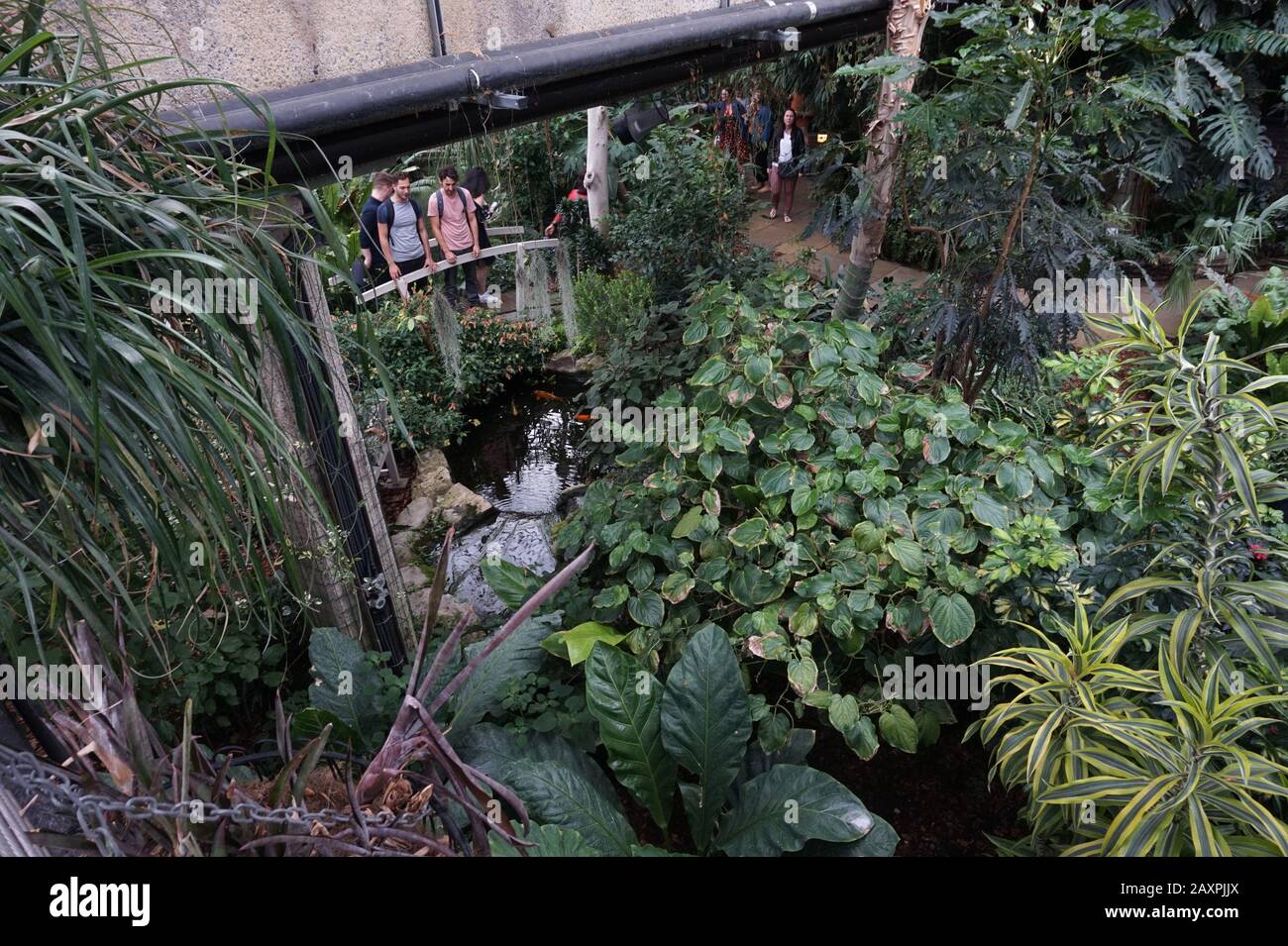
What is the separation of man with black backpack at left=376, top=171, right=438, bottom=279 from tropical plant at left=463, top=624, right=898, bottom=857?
4.25m

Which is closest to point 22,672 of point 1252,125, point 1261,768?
point 1261,768

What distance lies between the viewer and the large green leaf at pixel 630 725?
285 cm

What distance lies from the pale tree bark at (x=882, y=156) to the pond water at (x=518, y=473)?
2.30 m

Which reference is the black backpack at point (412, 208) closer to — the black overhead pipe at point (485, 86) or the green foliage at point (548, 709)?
the black overhead pipe at point (485, 86)

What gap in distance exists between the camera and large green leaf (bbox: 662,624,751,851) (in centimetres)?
278

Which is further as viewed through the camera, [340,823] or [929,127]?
[929,127]

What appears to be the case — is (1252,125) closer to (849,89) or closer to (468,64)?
(849,89)

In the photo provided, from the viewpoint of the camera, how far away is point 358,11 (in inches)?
104

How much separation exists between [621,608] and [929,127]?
228cm

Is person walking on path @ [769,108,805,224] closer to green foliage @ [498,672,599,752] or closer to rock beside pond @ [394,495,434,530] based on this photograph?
rock beside pond @ [394,495,434,530]

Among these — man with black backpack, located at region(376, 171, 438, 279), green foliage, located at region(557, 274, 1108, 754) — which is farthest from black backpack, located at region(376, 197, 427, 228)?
green foliage, located at region(557, 274, 1108, 754)

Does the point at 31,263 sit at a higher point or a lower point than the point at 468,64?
lower

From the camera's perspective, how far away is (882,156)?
4.14 m

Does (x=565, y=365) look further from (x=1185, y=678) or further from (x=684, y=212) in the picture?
(x=1185, y=678)
